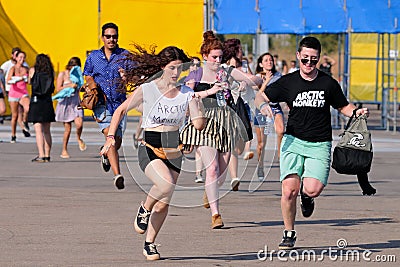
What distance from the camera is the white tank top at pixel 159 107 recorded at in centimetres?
824

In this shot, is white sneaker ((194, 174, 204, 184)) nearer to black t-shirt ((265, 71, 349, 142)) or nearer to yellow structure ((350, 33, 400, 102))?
black t-shirt ((265, 71, 349, 142))

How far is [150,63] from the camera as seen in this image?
8.58 metres

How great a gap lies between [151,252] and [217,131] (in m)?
2.52

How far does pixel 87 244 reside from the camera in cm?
867

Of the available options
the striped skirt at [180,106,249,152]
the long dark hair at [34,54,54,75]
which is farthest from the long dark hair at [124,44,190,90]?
the long dark hair at [34,54,54,75]

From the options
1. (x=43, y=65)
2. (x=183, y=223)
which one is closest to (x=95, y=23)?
(x=43, y=65)

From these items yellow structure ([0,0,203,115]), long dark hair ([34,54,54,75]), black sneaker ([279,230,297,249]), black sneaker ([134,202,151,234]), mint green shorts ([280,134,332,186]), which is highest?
yellow structure ([0,0,203,115])

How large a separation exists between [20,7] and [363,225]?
2002 cm

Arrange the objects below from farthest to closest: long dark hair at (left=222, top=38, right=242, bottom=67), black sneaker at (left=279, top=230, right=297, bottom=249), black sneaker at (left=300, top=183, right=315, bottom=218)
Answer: long dark hair at (left=222, top=38, right=242, bottom=67) → black sneaker at (left=300, top=183, right=315, bottom=218) → black sneaker at (left=279, top=230, right=297, bottom=249)

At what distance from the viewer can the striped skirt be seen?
9852mm

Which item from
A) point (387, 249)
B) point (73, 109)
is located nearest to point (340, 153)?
point (387, 249)

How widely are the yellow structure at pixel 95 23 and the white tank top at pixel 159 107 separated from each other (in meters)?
19.2

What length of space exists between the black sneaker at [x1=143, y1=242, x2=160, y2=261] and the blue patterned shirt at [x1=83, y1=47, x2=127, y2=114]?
4266 mm

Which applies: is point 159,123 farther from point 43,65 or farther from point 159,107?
point 43,65
